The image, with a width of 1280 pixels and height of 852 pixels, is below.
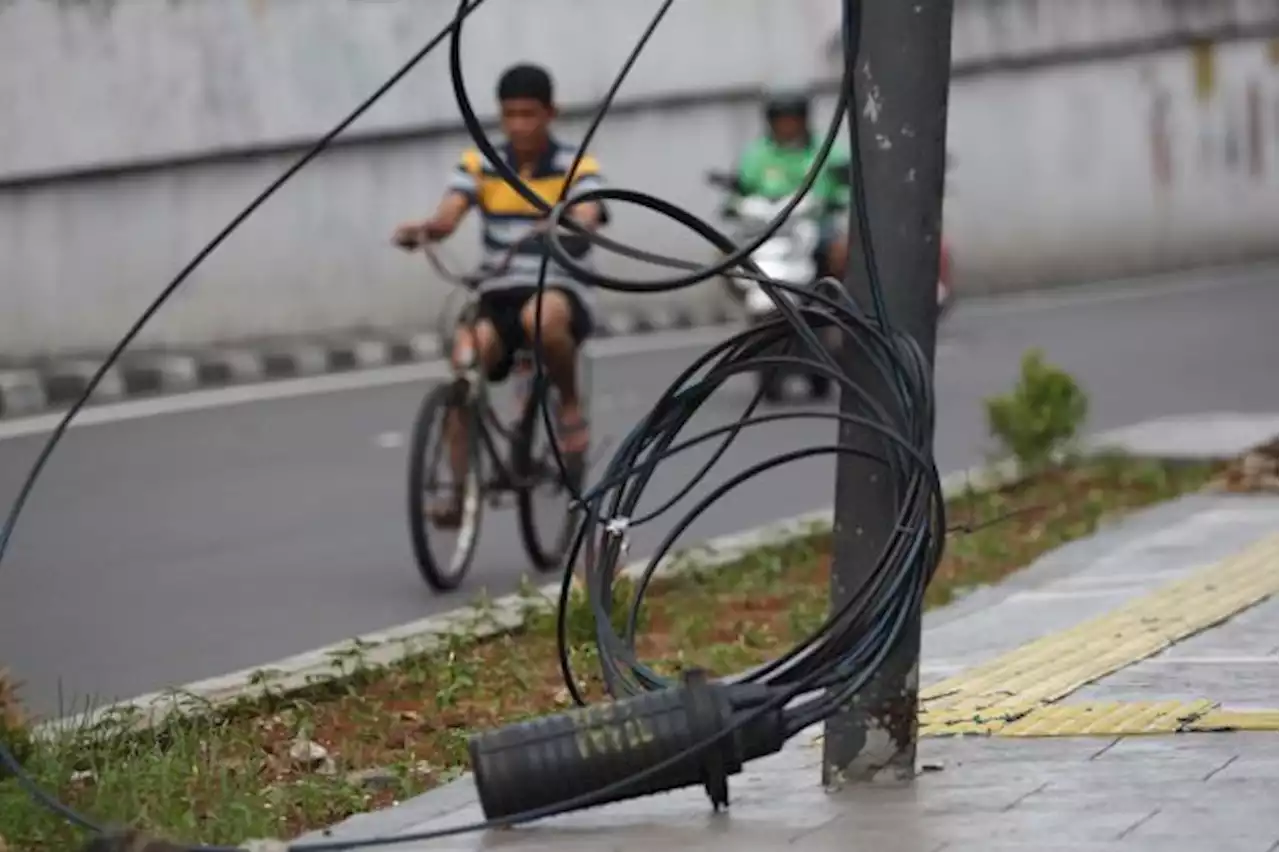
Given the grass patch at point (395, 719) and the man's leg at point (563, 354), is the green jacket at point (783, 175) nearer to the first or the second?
the grass patch at point (395, 719)

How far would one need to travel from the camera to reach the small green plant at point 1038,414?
1241 cm

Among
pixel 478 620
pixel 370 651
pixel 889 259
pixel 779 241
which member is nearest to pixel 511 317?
pixel 478 620

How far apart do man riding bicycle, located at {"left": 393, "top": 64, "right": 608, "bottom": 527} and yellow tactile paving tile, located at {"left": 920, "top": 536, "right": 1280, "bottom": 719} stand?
8.01 feet

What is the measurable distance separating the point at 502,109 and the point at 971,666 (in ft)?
11.1

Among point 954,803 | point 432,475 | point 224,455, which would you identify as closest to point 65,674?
point 432,475

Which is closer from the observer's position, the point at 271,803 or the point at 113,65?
the point at 271,803

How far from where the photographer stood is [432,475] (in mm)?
10438

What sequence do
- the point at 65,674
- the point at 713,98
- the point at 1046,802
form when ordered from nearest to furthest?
the point at 1046,802, the point at 65,674, the point at 713,98

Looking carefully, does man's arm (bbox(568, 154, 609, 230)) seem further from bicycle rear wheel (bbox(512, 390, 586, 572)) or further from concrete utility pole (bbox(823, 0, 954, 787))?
concrete utility pole (bbox(823, 0, 954, 787))

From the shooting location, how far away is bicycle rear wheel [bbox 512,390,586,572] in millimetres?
10789

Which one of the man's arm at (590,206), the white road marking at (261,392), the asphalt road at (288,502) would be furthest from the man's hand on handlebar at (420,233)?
the white road marking at (261,392)

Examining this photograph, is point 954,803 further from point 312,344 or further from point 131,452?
point 312,344

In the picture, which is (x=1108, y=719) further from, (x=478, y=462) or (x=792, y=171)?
(x=792, y=171)

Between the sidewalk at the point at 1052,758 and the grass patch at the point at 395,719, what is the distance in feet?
0.99
